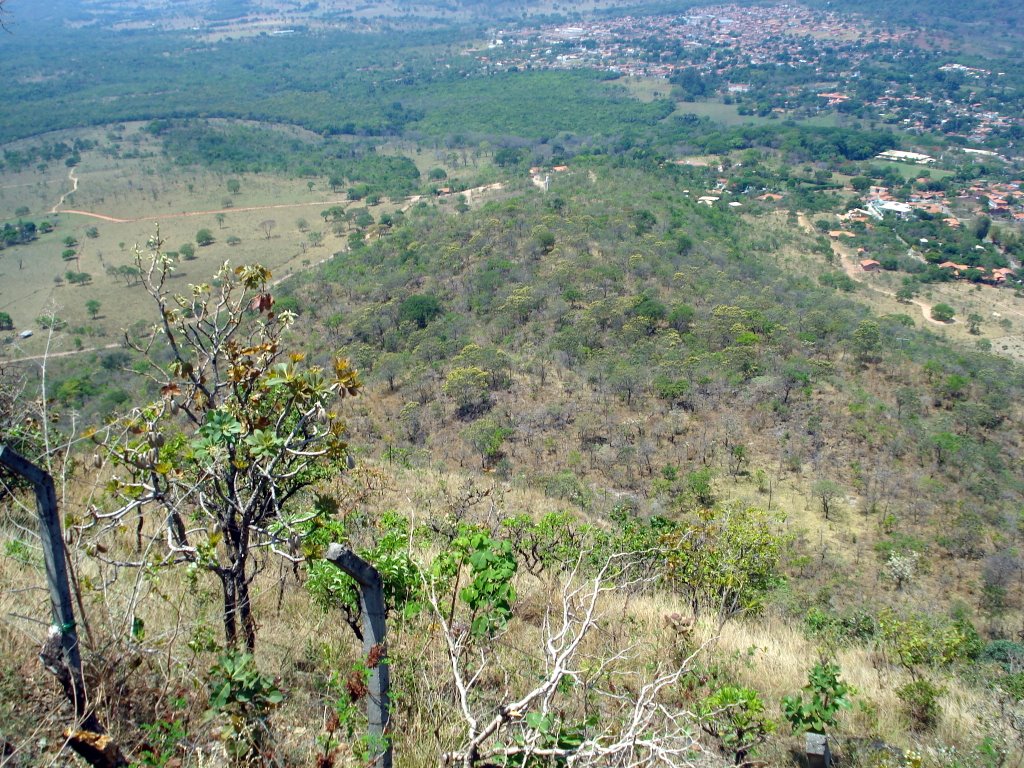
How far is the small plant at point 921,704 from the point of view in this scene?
324 cm

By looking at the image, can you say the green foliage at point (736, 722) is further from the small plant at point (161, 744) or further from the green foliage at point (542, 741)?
the small plant at point (161, 744)

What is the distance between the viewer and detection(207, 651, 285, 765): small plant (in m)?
2.06

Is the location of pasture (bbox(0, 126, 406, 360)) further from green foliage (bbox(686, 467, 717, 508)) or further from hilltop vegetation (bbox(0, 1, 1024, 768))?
green foliage (bbox(686, 467, 717, 508))

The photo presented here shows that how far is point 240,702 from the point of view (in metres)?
2.09

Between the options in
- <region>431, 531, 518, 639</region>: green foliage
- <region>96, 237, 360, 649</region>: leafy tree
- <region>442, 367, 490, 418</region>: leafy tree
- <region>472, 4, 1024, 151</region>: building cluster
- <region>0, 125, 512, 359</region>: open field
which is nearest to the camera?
<region>96, 237, 360, 649</region>: leafy tree

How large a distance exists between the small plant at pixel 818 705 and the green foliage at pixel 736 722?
143 mm

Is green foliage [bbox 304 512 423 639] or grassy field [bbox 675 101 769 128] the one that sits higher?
green foliage [bbox 304 512 423 639]

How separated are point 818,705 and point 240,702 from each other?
91.6 inches

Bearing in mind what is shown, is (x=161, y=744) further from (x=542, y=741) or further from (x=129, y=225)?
(x=129, y=225)

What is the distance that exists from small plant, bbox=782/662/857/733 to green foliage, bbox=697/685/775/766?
143 millimetres

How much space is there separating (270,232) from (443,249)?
750 inches

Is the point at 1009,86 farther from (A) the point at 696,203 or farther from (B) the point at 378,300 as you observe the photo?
(B) the point at 378,300

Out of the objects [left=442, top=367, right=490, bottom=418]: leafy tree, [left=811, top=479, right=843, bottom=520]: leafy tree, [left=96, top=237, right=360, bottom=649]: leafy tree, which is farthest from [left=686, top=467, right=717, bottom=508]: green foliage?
[left=96, top=237, right=360, bottom=649]: leafy tree

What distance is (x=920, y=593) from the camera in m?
10.1
